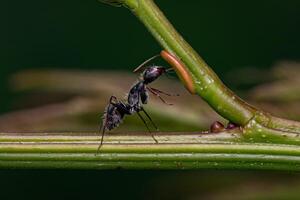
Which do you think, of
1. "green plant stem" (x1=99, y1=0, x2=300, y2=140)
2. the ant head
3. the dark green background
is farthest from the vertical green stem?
the dark green background

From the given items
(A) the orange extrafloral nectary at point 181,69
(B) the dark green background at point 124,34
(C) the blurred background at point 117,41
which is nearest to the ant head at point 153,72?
(A) the orange extrafloral nectary at point 181,69

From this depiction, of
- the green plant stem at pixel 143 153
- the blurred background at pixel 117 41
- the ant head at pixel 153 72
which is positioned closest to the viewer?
the green plant stem at pixel 143 153

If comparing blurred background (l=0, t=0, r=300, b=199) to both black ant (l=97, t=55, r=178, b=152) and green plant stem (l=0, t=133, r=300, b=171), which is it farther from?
green plant stem (l=0, t=133, r=300, b=171)

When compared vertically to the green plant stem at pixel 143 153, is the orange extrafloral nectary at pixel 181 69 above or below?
above

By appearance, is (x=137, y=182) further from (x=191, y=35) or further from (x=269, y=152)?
(x=269, y=152)

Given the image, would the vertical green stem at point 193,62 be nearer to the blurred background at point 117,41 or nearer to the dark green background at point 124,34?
the blurred background at point 117,41

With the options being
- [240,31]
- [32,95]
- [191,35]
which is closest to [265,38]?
[240,31]
